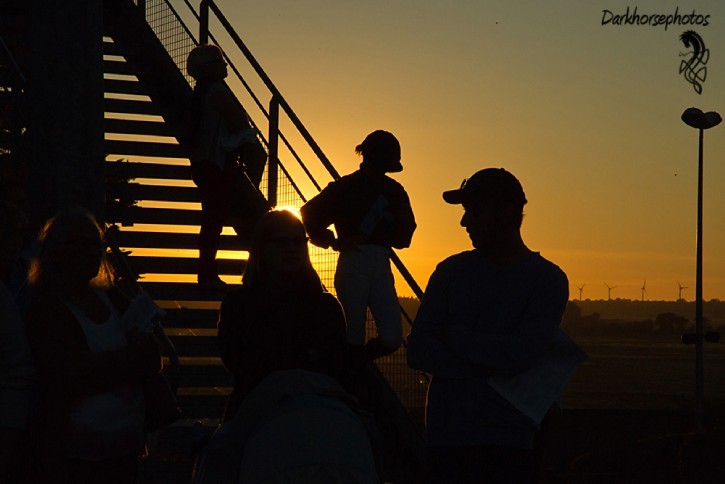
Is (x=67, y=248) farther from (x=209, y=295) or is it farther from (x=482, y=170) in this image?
(x=209, y=295)

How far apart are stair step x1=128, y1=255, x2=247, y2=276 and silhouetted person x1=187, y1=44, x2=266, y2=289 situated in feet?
2.08

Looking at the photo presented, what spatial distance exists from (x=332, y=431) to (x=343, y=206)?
431 cm

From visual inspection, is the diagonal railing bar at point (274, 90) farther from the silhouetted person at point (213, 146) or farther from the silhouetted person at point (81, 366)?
the silhouetted person at point (81, 366)

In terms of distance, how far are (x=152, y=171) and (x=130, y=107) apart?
1316 millimetres

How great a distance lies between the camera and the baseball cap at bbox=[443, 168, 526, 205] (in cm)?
500

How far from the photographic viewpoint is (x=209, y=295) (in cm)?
1089

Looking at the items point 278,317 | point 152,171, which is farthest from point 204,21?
point 278,317

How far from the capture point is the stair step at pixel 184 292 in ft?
35.4

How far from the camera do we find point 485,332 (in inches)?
200

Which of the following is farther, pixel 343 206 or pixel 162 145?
pixel 162 145

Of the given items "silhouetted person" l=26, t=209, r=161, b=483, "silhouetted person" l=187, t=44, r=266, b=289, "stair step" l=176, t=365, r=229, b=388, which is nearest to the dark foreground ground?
"silhouetted person" l=26, t=209, r=161, b=483

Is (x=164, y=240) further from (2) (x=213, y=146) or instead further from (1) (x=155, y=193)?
(2) (x=213, y=146)

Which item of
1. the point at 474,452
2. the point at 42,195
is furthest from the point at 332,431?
the point at 42,195

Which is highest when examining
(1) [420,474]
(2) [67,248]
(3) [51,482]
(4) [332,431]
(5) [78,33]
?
(5) [78,33]
